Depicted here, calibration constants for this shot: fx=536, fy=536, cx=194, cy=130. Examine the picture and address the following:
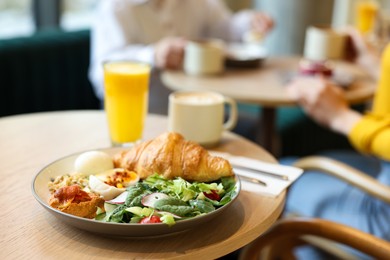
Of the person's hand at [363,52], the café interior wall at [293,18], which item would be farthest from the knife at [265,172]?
the café interior wall at [293,18]

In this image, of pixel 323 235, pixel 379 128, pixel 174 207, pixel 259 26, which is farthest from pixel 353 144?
pixel 259 26

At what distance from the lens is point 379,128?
1.42 meters

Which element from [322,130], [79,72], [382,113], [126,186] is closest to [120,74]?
[126,186]

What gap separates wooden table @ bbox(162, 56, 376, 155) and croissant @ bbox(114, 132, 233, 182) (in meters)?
0.80

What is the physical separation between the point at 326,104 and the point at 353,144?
0.56ft

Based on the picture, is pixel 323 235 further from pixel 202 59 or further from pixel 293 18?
pixel 293 18

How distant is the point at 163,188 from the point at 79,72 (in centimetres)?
186

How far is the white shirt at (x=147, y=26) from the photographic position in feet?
7.25

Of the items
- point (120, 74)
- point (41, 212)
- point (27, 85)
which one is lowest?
point (27, 85)

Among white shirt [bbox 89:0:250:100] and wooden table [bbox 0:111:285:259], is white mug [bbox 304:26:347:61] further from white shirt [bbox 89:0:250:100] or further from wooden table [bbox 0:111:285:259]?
wooden table [bbox 0:111:285:259]

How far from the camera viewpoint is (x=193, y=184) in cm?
88

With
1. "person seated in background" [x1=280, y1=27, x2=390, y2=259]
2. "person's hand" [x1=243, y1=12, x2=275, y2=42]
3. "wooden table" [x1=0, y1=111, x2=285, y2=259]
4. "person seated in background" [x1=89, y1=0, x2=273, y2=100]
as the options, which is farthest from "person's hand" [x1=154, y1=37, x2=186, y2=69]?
"wooden table" [x1=0, y1=111, x2=285, y2=259]

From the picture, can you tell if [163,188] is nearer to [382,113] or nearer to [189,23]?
[382,113]

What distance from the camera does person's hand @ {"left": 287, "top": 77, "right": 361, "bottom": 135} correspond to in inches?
61.6
